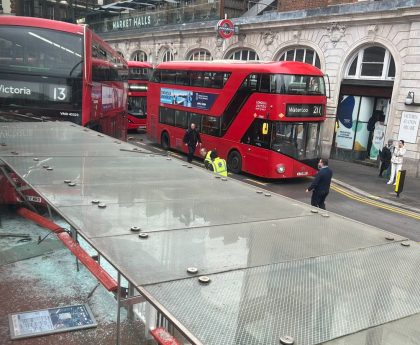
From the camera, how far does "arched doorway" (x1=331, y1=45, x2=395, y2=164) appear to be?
1995 centimetres

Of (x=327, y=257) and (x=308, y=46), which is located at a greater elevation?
(x=308, y=46)

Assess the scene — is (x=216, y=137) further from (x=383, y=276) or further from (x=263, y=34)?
(x=383, y=276)

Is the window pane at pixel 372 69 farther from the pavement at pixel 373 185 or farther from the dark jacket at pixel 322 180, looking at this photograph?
the dark jacket at pixel 322 180

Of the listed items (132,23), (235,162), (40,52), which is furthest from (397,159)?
(132,23)

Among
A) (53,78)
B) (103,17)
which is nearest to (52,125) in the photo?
(53,78)

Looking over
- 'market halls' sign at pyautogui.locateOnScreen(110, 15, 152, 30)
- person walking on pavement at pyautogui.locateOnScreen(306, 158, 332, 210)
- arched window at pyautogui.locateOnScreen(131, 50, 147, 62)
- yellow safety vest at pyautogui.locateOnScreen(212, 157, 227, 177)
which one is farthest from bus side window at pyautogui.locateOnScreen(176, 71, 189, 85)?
'market halls' sign at pyautogui.locateOnScreen(110, 15, 152, 30)

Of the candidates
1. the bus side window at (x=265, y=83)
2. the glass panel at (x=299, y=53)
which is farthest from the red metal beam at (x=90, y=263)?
the glass panel at (x=299, y=53)

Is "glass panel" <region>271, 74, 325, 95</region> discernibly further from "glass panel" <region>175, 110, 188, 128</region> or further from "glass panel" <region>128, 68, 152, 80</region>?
"glass panel" <region>128, 68, 152, 80</region>

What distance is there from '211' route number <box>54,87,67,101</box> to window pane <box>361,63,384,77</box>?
15134 millimetres

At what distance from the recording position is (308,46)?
22.2 m

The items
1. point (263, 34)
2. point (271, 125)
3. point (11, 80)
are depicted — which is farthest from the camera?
point (263, 34)

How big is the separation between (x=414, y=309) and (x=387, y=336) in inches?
13.6

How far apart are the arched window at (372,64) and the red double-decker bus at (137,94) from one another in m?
12.1

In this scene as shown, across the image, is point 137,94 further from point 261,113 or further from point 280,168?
point 280,168
